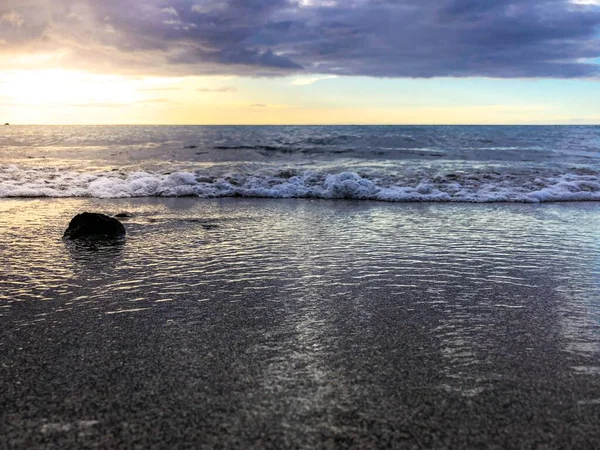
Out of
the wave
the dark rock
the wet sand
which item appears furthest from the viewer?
the wave

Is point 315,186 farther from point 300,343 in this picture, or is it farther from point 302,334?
point 300,343

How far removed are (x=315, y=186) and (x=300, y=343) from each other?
10852 millimetres

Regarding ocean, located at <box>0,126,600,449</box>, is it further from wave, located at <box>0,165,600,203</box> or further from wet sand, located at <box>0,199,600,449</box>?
wave, located at <box>0,165,600,203</box>

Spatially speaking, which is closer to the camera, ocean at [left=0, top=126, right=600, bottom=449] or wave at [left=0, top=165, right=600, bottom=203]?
ocean at [left=0, top=126, right=600, bottom=449]

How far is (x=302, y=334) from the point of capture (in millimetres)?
3762

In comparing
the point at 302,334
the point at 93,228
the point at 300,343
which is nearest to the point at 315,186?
the point at 93,228

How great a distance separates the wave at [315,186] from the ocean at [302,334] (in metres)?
3.50

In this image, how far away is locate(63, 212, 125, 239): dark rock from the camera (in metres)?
7.40

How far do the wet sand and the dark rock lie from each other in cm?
27

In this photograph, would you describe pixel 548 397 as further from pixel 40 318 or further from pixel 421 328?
pixel 40 318

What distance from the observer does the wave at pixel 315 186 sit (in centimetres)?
1280

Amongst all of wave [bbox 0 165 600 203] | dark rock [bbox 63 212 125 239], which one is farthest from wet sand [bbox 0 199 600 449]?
wave [bbox 0 165 600 203]

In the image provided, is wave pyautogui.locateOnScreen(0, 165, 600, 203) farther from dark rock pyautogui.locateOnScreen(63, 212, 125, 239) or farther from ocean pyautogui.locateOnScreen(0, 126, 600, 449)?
dark rock pyautogui.locateOnScreen(63, 212, 125, 239)

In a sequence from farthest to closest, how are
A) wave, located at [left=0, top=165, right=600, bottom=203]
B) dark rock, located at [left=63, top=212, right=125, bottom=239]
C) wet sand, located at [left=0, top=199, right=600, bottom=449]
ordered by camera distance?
wave, located at [left=0, top=165, right=600, bottom=203] < dark rock, located at [left=63, top=212, right=125, bottom=239] < wet sand, located at [left=0, top=199, right=600, bottom=449]
